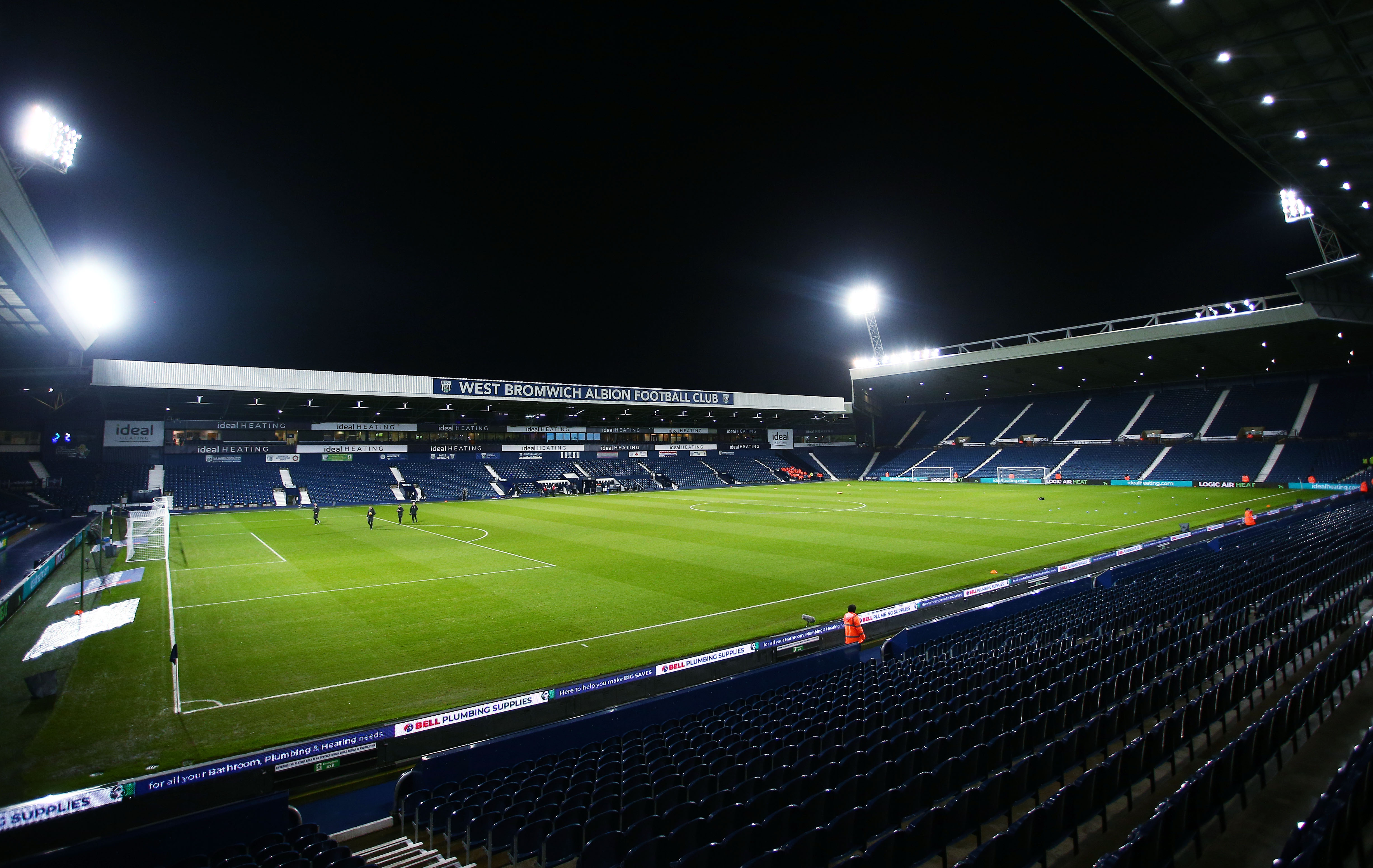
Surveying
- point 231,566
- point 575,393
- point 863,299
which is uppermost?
point 863,299

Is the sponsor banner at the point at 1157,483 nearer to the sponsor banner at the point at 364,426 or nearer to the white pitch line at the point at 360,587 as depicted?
the white pitch line at the point at 360,587

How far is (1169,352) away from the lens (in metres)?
44.0

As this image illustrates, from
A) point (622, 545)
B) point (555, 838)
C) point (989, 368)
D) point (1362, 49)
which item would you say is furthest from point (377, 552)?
point (989, 368)

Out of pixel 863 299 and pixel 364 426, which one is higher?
pixel 863 299

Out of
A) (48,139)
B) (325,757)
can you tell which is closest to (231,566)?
(48,139)

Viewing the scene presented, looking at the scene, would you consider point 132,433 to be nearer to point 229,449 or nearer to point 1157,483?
point 229,449

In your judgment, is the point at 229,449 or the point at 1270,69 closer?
the point at 1270,69

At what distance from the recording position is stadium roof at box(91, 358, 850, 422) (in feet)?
116

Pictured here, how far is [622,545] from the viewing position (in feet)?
80.8

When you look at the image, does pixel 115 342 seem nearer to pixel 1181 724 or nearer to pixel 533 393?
pixel 533 393

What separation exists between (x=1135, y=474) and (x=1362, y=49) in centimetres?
4450

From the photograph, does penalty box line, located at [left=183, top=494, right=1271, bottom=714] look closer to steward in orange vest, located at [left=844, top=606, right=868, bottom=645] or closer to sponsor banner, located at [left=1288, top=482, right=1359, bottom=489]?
→ steward in orange vest, located at [left=844, top=606, right=868, bottom=645]

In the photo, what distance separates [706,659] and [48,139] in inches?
1017

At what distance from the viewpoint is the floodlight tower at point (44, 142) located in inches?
719
